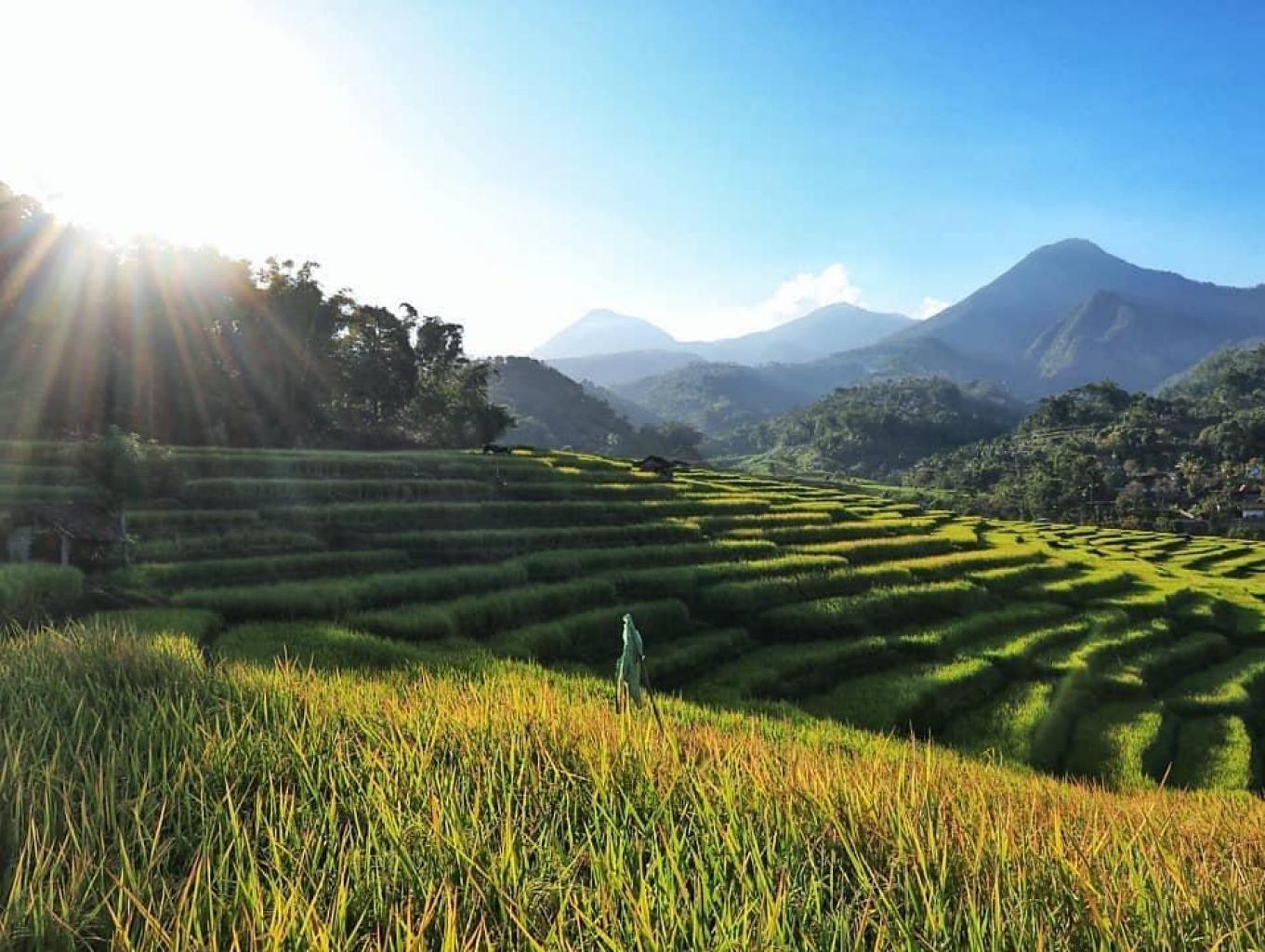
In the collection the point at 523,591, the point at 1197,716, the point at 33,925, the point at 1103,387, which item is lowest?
the point at 1197,716

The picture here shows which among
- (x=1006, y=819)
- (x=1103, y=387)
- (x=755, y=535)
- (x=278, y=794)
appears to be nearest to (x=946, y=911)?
(x=1006, y=819)

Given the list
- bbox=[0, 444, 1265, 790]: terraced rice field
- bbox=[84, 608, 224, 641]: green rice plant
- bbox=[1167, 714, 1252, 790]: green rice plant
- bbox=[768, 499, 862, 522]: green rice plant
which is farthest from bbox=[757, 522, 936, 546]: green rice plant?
bbox=[84, 608, 224, 641]: green rice plant

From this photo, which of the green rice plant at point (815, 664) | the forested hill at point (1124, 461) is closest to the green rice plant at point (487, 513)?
the green rice plant at point (815, 664)

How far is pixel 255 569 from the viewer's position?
642 inches

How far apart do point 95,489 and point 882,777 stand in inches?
706

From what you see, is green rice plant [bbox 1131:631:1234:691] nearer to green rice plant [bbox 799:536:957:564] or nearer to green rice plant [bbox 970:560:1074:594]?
green rice plant [bbox 970:560:1074:594]

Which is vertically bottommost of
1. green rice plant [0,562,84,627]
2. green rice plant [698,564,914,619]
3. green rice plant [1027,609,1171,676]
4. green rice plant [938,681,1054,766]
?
green rice plant [938,681,1054,766]

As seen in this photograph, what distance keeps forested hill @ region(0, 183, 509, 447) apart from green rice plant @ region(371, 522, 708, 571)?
16.8 meters

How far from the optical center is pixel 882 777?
3381 mm

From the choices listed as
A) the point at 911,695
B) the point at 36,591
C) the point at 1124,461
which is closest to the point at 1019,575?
the point at 911,695

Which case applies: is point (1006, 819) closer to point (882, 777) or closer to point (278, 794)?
point (882, 777)

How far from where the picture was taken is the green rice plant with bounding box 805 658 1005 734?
13.4m

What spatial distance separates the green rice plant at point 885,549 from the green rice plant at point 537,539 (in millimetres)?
4560

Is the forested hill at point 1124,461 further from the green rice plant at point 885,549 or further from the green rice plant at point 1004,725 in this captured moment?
the green rice plant at point 1004,725
